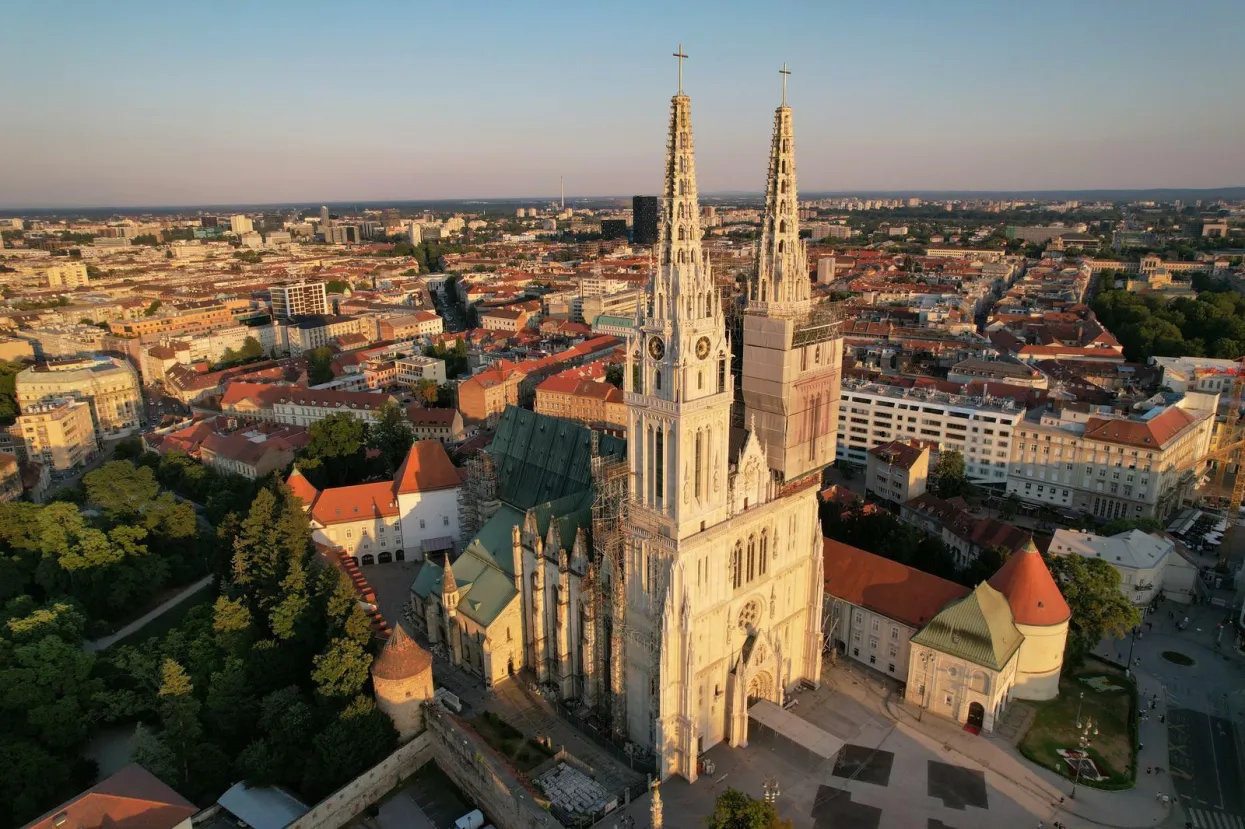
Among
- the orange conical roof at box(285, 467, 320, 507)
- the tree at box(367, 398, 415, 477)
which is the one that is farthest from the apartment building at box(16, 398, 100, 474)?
the orange conical roof at box(285, 467, 320, 507)

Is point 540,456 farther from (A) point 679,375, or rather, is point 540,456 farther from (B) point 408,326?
(B) point 408,326

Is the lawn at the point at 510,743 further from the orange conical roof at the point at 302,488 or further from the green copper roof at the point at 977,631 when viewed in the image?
the orange conical roof at the point at 302,488

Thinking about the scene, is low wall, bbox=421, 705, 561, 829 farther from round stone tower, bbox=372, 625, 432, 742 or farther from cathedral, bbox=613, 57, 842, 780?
cathedral, bbox=613, 57, 842, 780

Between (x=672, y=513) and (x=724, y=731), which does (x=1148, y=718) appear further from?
Answer: (x=672, y=513)

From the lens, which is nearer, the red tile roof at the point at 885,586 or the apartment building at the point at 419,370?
the red tile roof at the point at 885,586

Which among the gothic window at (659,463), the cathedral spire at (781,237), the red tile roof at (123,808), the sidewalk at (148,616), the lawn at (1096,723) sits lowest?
the sidewalk at (148,616)

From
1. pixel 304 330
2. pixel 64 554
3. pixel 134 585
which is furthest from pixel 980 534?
pixel 304 330

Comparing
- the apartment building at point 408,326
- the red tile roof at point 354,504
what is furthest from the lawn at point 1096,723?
the apartment building at point 408,326
